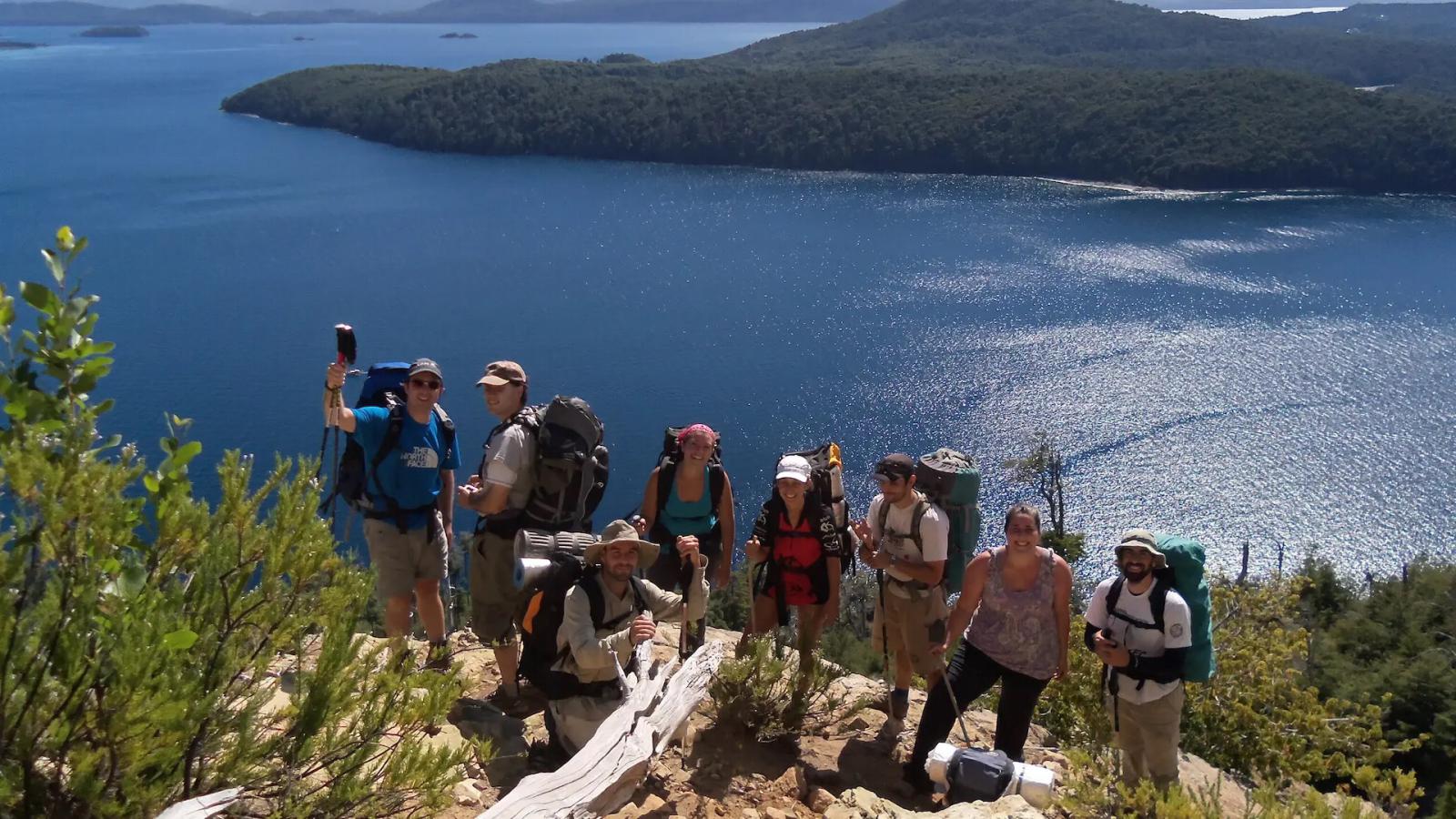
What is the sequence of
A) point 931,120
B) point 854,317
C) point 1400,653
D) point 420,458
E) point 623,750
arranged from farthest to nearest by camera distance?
point 931,120 < point 854,317 < point 1400,653 < point 420,458 < point 623,750

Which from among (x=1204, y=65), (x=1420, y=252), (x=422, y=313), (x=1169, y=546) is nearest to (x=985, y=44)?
(x=1204, y=65)

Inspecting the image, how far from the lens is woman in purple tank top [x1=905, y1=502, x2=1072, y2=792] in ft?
11.8

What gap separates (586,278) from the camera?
1877 inches

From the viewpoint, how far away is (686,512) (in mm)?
4172

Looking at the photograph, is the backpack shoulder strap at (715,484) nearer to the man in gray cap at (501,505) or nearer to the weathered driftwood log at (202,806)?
the man in gray cap at (501,505)

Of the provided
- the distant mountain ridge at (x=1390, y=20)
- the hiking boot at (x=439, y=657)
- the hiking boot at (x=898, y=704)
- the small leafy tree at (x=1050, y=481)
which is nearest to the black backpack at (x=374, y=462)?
the hiking boot at (x=439, y=657)

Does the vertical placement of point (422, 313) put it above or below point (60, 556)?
below

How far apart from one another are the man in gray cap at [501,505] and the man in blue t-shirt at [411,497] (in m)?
0.19

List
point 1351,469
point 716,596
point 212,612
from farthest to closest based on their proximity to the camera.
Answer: point 1351,469 < point 716,596 < point 212,612

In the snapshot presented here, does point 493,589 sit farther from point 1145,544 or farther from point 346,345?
Result: point 1145,544

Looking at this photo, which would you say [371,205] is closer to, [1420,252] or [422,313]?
[422,313]

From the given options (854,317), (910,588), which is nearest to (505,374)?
(910,588)

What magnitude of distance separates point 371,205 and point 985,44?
297 feet

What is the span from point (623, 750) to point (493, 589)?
1.17 meters
